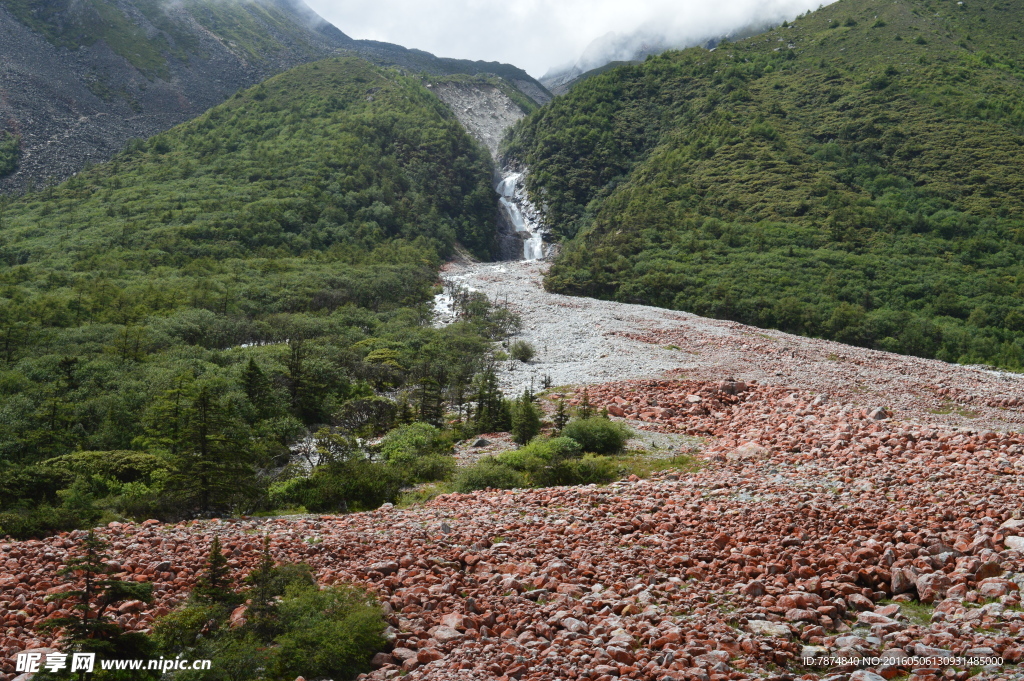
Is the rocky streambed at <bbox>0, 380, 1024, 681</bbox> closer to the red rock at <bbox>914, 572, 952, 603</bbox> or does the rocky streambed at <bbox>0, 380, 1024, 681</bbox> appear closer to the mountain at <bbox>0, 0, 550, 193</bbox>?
the red rock at <bbox>914, 572, 952, 603</bbox>

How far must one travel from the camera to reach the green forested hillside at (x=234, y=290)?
18141 mm

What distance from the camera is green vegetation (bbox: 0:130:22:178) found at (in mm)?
87875

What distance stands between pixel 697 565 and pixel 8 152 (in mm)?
111645

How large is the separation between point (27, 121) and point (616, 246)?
9093 centimetres

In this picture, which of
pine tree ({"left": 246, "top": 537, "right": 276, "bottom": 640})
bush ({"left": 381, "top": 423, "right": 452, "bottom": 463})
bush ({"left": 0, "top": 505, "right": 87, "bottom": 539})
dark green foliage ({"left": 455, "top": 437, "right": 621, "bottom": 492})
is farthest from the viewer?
bush ({"left": 381, "top": 423, "right": 452, "bottom": 463})

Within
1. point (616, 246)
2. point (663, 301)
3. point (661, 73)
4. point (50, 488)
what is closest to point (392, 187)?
point (616, 246)

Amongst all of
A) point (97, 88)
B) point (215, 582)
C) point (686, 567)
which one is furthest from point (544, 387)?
point (97, 88)

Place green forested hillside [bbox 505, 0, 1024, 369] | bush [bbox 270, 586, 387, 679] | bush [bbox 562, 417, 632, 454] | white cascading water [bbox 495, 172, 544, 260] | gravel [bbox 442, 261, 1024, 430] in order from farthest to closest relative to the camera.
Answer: white cascading water [bbox 495, 172, 544, 260], green forested hillside [bbox 505, 0, 1024, 369], gravel [bbox 442, 261, 1024, 430], bush [bbox 562, 417, 632, 454], bush [bbox 270, 586, 387, 679]

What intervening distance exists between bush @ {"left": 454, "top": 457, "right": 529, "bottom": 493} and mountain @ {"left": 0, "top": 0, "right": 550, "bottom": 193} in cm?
9611

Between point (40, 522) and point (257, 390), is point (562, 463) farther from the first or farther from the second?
point (257, 390)

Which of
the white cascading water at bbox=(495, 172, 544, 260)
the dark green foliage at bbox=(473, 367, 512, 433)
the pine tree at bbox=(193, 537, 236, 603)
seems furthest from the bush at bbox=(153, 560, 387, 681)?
the white cascading water at bbox=(495, 172, 544, 260)

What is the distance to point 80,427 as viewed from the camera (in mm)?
19656

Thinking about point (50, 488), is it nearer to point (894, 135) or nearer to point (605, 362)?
point (605, 362)

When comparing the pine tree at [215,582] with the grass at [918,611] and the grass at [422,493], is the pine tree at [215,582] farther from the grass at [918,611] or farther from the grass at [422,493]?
the grass at [918,611]
